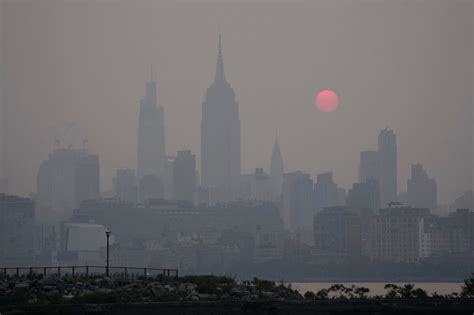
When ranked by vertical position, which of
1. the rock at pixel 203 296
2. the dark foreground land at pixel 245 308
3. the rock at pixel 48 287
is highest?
the rock at pixel 48 287

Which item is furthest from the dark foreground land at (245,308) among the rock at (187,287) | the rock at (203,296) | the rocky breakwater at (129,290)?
the rock at (187,287)

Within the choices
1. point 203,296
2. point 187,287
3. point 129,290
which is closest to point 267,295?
point 203,296

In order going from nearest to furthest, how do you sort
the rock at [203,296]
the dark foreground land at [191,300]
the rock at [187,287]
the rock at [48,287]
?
the dark foreground land at [191,300], the rock at [203,296], the rock at [48,287], the rock at [187,287]

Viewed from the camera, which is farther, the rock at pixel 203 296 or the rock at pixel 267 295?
the rock at pixel 267 295

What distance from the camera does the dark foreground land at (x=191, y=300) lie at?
137ft

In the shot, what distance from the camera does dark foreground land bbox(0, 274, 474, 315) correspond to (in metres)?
41.8

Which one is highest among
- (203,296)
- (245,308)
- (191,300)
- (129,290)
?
(129,290)

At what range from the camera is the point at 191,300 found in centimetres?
4322

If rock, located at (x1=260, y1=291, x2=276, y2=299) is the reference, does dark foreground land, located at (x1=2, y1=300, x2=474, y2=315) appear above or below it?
below

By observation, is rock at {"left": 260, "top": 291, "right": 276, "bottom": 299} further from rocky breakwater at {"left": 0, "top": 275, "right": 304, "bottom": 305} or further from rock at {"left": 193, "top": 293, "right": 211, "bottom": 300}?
rock at {"left": 193, "top": 293, "right": 211, "bottom": 300}

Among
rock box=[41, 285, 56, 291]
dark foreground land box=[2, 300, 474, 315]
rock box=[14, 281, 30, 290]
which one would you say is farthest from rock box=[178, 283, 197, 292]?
rock box=[14, 281, 30, 290]

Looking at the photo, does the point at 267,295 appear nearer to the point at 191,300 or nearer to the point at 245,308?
the point at 191,300

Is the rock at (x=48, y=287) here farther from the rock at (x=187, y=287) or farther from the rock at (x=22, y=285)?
the rock at (x=187, y=287)

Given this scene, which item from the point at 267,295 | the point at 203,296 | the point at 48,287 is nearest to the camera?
the point at 203,296
